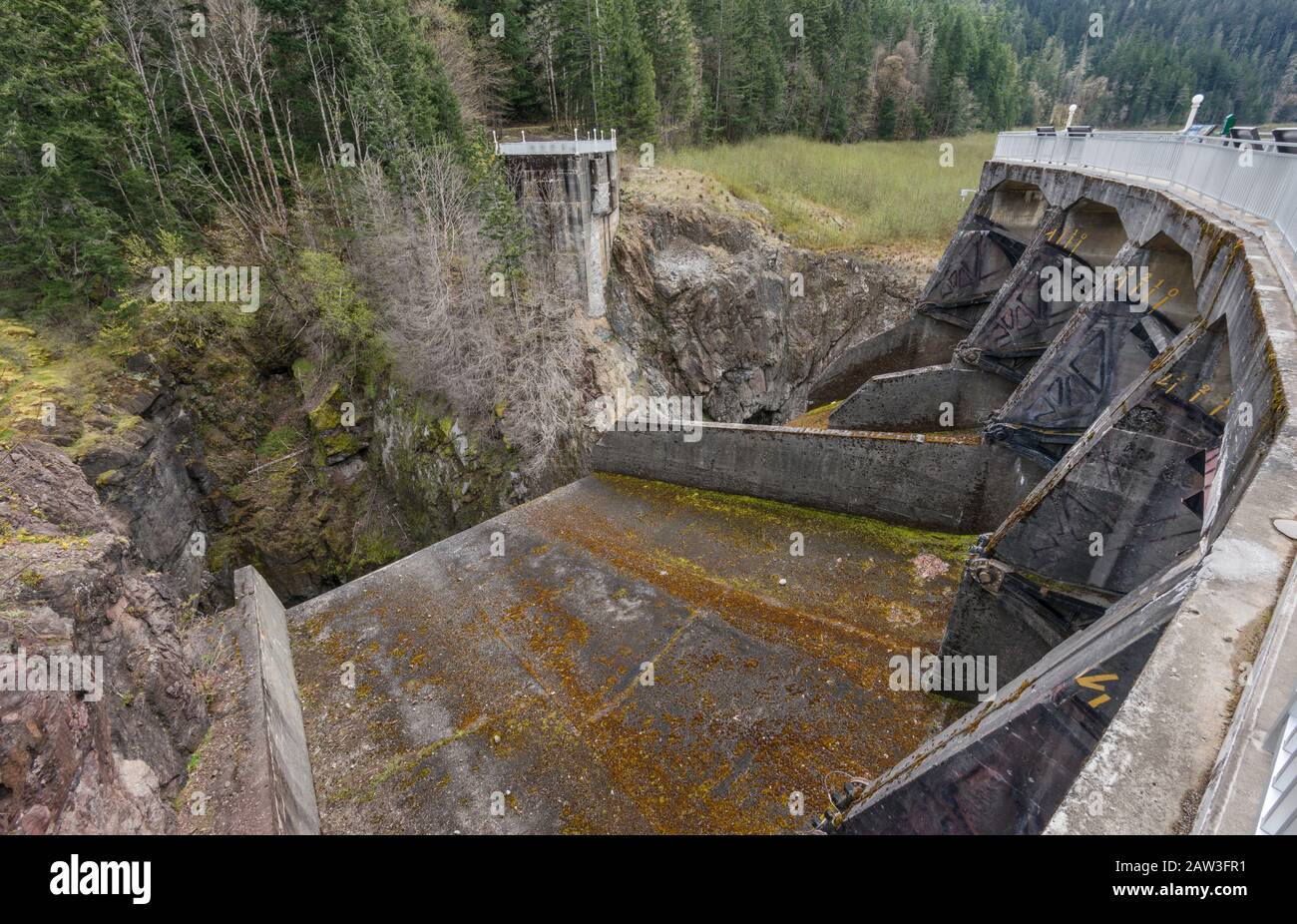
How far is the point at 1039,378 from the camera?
6.98 m

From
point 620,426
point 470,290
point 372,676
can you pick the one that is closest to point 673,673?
point 372,676

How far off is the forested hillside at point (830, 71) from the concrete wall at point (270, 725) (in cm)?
2239

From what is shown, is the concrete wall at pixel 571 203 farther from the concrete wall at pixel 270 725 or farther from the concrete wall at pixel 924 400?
the concrete wall at pixel 270 725

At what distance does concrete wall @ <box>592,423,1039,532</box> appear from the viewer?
7293 mm

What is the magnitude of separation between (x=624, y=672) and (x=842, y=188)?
26713mm

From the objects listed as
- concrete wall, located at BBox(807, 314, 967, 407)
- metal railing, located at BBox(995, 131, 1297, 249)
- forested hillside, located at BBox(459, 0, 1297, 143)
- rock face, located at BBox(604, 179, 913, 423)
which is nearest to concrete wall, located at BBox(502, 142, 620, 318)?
rock face, located at BBox(604, 179, 913, 423)

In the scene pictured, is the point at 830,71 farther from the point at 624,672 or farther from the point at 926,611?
the point at 624,672

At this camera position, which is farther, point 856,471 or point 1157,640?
point 856,471

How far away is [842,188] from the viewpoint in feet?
86.4

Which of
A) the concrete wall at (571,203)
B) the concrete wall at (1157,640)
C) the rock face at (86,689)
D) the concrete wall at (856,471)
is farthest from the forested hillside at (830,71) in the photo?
the rock face at (86,689)

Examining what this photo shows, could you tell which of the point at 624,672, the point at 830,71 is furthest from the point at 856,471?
the point at 830,71

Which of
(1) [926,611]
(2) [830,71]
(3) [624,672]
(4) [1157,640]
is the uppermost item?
(2) [830,71]

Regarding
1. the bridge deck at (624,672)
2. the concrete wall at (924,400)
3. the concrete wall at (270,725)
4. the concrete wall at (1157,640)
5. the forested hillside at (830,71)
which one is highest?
the forested hillside at (830,71)

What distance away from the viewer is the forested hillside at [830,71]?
23.3m
